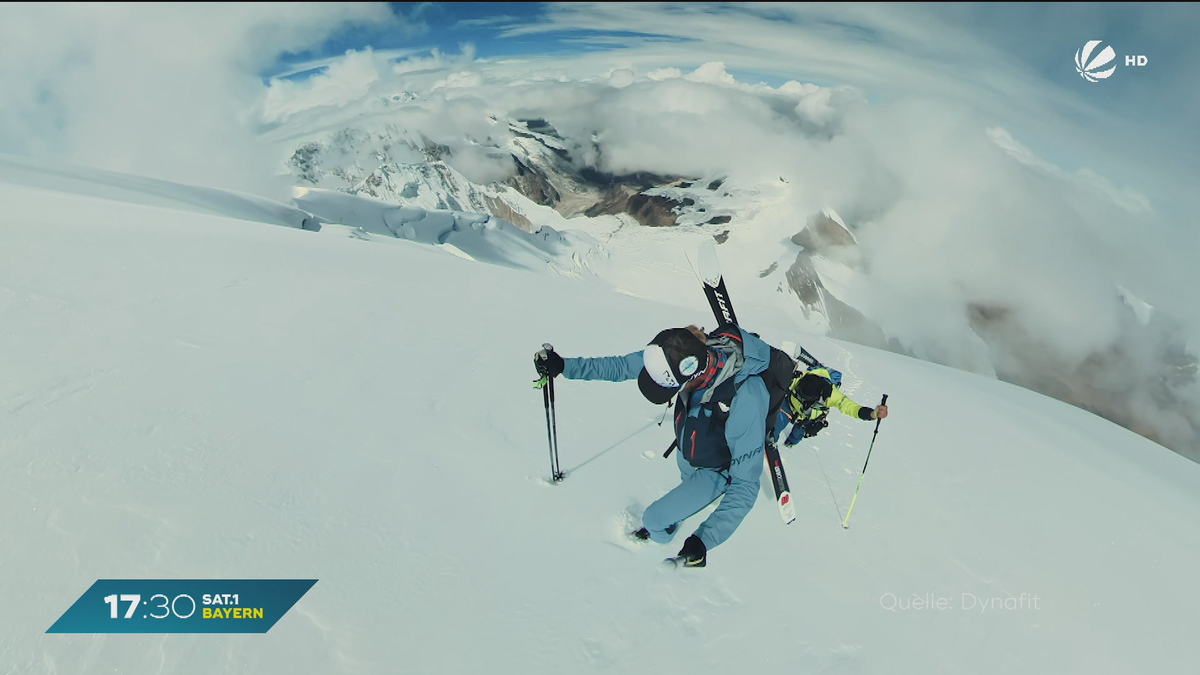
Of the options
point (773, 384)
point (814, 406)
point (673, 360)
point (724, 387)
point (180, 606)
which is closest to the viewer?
point (180, 606)

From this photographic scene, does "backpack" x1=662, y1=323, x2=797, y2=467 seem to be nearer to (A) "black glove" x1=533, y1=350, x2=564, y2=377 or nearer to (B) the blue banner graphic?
(A) "black glove" x1=533, y1=350, x2=564, y2=377

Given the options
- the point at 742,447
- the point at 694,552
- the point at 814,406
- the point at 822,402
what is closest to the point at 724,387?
the point at 742,447

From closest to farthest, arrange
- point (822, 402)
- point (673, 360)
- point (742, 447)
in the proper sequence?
point (673, 360) → point (742, 447) → point (822, 402)

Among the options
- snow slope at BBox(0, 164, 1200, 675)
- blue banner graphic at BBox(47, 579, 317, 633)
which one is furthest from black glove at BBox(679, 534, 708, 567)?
blue banner graphic at BBox(47, 579, 317, 633)

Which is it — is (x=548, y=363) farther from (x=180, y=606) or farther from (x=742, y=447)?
(x=180, y=606)

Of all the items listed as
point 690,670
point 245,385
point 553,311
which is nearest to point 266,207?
point 553,311

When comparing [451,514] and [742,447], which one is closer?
[742,447]

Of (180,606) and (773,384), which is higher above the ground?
(773,384)

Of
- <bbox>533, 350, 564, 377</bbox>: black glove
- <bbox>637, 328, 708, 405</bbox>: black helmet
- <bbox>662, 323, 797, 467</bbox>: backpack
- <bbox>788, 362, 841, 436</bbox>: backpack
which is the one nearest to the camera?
<bbox>637, 328, 708, 405</bbox>: black helmet

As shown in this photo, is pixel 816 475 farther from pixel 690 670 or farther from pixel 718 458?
pixel 690 670
